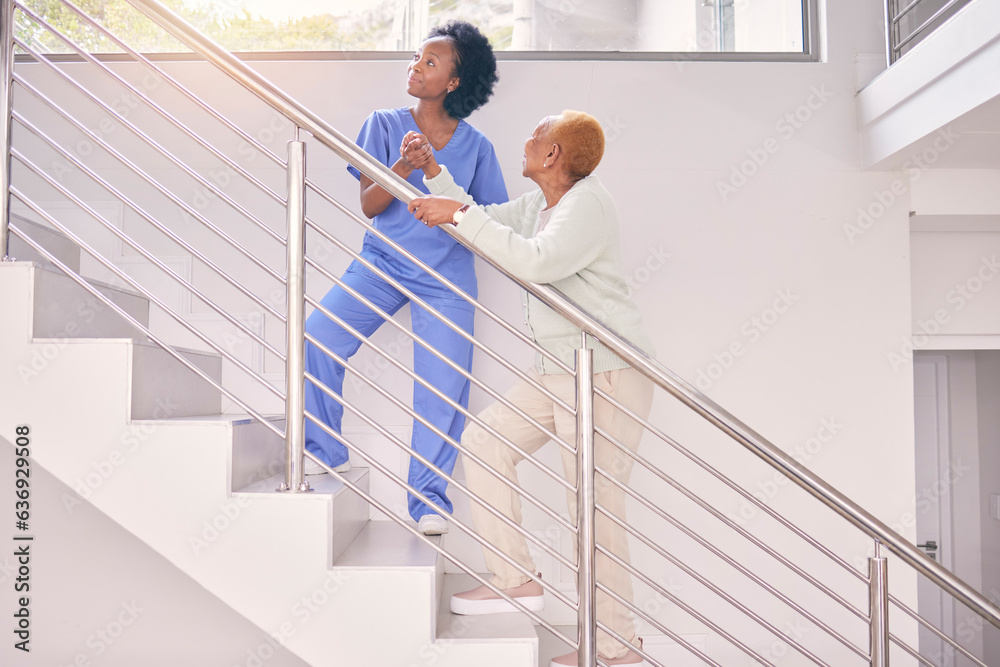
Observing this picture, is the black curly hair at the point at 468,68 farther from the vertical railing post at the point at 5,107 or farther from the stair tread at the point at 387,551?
the stair tread at the point at 387,551

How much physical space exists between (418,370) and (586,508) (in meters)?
0.86

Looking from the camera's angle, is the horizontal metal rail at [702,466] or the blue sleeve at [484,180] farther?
the blue sleeve at [484,180]

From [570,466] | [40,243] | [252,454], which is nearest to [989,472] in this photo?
[570,466]

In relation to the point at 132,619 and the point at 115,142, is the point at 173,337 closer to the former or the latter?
the point at 115,142

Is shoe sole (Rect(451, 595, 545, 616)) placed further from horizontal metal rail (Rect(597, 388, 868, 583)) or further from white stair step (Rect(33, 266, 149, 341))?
white stair step (Rect(33, 266, 149, 341))

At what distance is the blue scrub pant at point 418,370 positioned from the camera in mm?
2152

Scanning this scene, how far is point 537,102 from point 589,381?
4.84 feet

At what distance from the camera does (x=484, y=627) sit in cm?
161

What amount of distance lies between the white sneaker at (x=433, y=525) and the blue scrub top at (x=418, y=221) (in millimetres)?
648

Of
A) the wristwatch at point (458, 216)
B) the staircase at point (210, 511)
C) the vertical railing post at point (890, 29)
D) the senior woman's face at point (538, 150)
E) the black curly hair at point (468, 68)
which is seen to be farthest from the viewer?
the vertical railing post at point (890, 29)

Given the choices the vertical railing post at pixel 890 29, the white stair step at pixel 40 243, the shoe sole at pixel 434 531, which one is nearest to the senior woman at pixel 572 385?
the shoe sole at pixel 434 531

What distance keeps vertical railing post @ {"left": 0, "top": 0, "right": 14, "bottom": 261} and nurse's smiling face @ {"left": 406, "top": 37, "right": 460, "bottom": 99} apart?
996mm

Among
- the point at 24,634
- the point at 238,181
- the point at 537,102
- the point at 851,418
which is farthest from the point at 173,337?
the point at 851,418

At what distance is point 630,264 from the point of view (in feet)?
8.79
